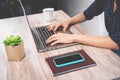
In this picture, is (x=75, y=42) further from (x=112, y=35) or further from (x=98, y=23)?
(x=98, y=23)

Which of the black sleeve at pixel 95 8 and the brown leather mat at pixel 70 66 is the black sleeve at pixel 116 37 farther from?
the black sleeve at pixel 95 8

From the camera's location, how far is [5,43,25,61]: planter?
3.68ft

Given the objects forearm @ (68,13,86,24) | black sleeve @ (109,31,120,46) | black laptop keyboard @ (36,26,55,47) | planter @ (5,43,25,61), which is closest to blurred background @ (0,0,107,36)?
forearm @ (68,13,86,24)

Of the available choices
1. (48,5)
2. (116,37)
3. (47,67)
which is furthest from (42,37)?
(48,5)

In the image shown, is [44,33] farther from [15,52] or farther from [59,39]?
[15,52]

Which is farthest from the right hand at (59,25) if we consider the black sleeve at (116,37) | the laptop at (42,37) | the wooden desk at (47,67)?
the black sleeve at (116,37)

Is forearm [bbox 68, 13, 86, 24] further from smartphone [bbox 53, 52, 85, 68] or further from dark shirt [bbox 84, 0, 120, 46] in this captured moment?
smartphone [bbox 53, 52, 85, 68]

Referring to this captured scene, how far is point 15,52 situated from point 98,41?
18.9 inches

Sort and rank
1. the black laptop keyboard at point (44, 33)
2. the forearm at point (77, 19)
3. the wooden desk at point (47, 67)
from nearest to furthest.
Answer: the wooden desk at point (47, 67)
the black laptop keyboard at point (44, 33)
the forearm at point (77, 19)

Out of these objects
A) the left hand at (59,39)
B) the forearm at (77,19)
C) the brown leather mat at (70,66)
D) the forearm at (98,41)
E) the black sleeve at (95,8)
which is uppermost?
the black sleeve at (95,8)

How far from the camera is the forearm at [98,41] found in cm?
127

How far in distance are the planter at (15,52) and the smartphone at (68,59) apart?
0.59 ft

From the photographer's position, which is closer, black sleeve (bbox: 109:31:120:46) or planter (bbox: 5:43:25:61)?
planter (bbox: 5:43:25:61)

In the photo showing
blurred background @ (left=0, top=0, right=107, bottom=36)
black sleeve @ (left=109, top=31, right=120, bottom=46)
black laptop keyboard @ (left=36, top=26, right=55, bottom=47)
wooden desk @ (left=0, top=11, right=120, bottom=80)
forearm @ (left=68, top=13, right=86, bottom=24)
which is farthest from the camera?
blurred background @ (left=0, top=0, right=107, bottom=36)
